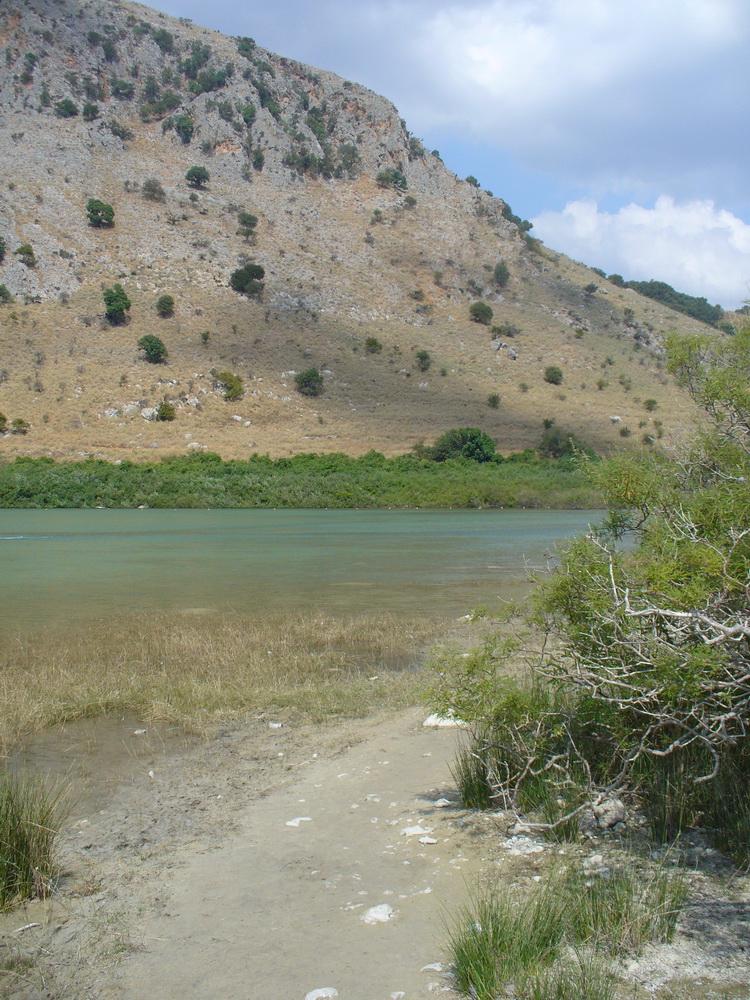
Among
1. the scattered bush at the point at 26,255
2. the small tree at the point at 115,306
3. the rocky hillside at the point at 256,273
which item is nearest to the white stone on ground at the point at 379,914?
the rocky hillside at the point at 256,273

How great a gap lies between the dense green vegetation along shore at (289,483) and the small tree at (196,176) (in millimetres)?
45689

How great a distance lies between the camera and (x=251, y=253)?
78.6 m

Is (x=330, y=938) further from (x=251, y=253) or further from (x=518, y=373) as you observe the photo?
(x=251, y=253)

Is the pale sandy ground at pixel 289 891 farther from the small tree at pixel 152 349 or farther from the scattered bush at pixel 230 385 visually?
the small tree at pixel 152 349

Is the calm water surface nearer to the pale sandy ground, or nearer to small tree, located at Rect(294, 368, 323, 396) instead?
the pale sandy ground

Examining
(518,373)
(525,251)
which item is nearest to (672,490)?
(518,373)

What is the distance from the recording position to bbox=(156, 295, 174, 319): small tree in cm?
6756

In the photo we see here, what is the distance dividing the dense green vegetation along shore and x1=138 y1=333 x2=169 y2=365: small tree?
14.2 meters

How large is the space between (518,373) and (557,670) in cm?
6605

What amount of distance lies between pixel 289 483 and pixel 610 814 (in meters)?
45.2

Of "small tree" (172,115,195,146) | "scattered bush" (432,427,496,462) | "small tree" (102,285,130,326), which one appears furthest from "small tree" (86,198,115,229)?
"scattered bush" (432,427,496,462)

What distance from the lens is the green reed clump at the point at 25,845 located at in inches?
Result: 185

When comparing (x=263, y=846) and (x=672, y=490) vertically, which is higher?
Answer: (x=672, y=490)

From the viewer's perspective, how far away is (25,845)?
4.88 m
